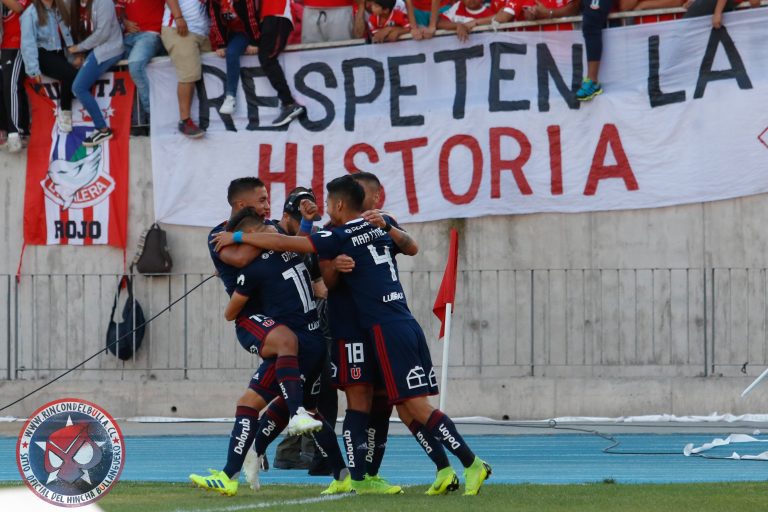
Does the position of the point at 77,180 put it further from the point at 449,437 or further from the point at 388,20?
the point at 449,437

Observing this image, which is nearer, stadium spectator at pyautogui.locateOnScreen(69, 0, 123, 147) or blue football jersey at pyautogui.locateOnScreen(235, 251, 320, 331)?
blue football jersey at pyautogui.locateOnScreen(235, 251, 320, 331)

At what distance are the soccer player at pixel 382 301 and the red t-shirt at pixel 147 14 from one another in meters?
8.71

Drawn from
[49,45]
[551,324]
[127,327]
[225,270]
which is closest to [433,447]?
[225,270]

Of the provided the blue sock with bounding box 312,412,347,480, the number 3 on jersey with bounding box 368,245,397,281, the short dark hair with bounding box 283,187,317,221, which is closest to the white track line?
the blue sock with bounding box 312,412,347,480

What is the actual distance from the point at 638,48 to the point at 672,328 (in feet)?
10.6

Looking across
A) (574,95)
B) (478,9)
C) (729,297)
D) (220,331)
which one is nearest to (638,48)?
(574,95)

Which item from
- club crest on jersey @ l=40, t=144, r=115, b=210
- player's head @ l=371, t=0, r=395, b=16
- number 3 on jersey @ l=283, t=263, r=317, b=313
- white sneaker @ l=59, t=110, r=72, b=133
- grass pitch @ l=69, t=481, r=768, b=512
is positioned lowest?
grass pitch @ l=69, t=481, r=768, b=512

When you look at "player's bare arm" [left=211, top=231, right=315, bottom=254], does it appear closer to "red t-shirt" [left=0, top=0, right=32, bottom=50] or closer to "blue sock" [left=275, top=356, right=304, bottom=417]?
"blue sock" [left=275, top=356, right=304, bottom=417]

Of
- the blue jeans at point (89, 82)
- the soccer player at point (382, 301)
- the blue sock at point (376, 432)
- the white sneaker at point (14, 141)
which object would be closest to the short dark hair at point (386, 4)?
the blue jeans at point (89, 82)

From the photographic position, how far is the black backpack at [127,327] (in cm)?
1741

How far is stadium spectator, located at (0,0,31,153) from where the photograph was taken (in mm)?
18016

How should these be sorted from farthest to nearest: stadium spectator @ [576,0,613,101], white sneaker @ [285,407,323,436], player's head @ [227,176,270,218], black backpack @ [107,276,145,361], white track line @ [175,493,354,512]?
black backpack @ [107,276,145,361]
stadium spectator @ [576,0,613,101]
player's head @ [227,176,270,218]
white sneaker @ [285,407,323,436]
white track line @ [175,493,354,512]

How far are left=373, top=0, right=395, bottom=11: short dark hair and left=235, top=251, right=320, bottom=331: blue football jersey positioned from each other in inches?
307

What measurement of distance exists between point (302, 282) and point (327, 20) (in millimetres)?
8209
